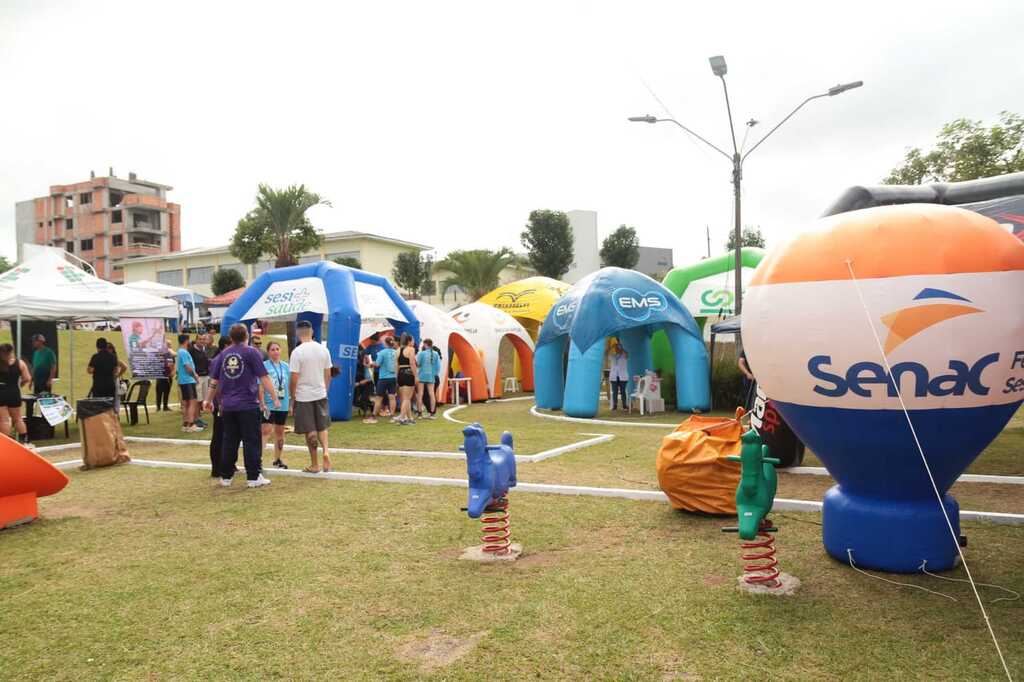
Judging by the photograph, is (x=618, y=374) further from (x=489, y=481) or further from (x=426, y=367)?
(x=489, y=481)

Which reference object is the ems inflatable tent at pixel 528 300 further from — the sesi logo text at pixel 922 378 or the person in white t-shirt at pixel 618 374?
the sesi logo text at pixel 922 378

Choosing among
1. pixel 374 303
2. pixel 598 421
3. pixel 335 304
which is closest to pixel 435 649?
pixel 598 421

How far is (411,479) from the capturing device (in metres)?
8.30

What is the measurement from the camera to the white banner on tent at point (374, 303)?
16.2m

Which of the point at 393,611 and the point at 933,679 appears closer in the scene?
the point at 933,679

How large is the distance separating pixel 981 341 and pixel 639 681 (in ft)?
9.69

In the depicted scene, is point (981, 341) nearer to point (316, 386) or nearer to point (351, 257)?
point (316, 386)

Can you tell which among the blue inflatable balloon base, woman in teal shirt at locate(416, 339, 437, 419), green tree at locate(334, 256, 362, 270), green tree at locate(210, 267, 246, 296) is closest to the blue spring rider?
the blue inflatable balloon base

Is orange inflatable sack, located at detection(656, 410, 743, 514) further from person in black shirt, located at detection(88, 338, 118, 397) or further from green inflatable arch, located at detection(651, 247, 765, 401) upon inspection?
green inflatable arch, located at detection(651, 247, 765, 401)

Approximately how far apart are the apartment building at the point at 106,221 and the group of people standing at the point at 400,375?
65361 millimetres

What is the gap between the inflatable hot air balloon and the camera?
14.7 feet

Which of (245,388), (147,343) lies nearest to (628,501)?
(245,388)

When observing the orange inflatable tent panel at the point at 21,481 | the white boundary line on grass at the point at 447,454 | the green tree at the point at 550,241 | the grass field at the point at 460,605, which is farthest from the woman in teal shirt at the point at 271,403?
the green tree at the point at 550,241

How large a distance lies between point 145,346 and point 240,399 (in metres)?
9.09
